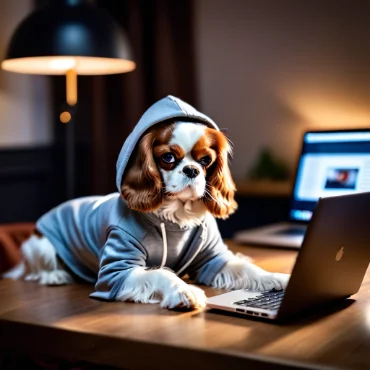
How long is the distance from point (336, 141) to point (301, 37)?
0.69 metres

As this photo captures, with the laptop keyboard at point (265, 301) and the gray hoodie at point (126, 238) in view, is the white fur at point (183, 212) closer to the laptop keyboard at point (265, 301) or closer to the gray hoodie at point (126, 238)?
the gray hoodie at point (126, 238)

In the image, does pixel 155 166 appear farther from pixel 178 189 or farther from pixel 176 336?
pixel 176 336

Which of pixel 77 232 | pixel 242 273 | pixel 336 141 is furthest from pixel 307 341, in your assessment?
pixel 336 141

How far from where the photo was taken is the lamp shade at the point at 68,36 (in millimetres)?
2113

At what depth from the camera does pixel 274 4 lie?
2742 millimetres

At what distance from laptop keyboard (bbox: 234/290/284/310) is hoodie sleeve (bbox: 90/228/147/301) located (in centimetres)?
24

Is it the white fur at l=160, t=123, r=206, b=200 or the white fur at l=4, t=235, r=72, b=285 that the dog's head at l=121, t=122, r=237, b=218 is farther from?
the white fur at l=4, t=235, r=72, b=285

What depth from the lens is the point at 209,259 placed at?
1515 millimetres

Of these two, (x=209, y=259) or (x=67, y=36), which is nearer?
(x=209, y=259)

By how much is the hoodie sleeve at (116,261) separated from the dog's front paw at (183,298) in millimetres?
106

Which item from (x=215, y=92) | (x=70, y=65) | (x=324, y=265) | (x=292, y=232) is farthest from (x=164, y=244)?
(x=215, y=92)

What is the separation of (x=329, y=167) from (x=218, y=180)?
87cm

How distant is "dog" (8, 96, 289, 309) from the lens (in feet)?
4.37

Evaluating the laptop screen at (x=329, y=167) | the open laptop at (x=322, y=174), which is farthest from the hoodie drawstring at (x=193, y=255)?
the laptop screen at (x=329, y=167)
